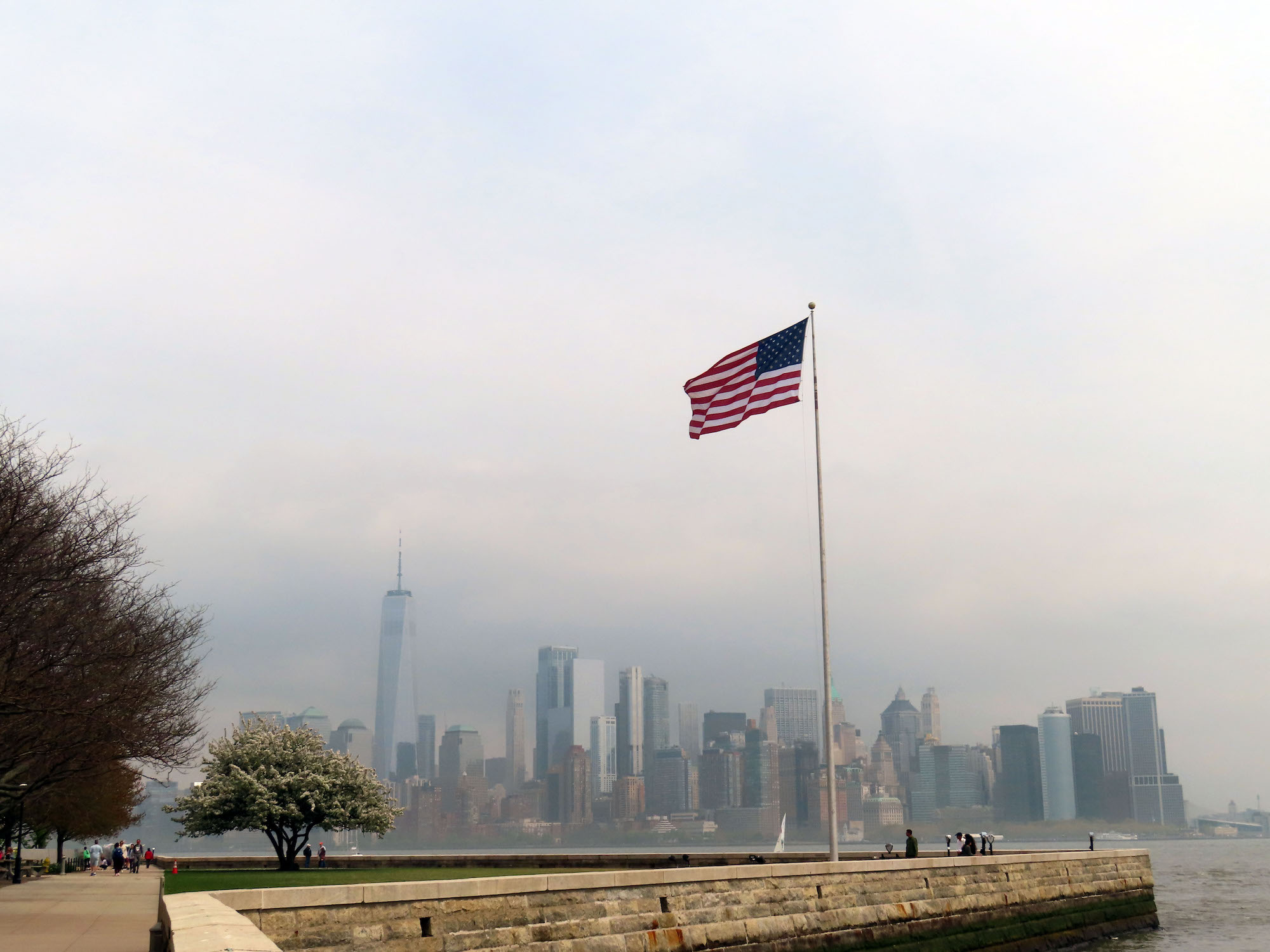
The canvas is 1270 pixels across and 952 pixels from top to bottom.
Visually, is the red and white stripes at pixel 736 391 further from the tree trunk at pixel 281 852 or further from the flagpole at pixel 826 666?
the tree trunk at pixel 281 852

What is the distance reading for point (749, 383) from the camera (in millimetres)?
27312

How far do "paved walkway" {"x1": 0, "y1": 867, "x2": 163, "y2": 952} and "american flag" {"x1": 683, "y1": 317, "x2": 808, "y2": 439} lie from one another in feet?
53.2

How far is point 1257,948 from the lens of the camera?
35.1 m

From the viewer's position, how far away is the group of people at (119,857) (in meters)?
53.3

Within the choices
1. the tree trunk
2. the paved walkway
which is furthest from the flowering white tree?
the paved walkway

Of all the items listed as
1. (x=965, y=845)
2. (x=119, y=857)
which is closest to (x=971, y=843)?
(x=965, y=845)

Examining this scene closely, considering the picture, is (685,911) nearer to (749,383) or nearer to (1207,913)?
(749,383)

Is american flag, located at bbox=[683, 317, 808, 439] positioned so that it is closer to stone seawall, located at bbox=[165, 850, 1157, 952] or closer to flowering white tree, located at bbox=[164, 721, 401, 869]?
stone seawall, located at bbox=[165, 850, 1157, 952]

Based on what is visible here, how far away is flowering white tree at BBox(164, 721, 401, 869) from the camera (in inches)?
1475

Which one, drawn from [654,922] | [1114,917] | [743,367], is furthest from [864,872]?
[1114,917]

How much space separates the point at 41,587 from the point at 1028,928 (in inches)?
1045

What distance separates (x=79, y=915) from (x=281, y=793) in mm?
11784

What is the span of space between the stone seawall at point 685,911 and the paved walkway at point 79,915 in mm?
5810

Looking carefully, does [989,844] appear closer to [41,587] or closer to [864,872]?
[864,872]
